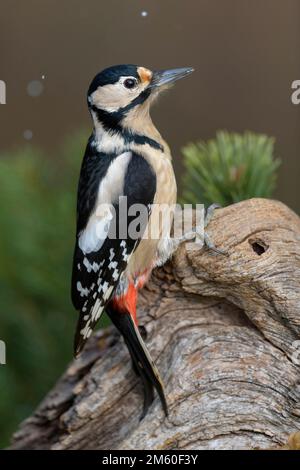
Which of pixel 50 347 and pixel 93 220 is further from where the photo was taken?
pixel 50 347

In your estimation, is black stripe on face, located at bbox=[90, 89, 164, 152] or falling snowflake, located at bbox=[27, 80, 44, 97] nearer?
black stripe on face, located at bbox=[90, 89, 164, 152]

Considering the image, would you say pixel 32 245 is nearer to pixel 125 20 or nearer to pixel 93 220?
pixel 93 220

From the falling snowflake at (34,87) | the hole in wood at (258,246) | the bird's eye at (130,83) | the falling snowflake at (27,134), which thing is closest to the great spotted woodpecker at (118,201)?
the bird's eye at (130,83)

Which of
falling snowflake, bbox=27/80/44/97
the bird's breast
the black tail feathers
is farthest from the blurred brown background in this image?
the black tail feathers

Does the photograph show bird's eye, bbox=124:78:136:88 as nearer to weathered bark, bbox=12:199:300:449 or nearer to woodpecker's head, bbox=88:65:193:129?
woodpecker's head, bbox=88:65:193:129

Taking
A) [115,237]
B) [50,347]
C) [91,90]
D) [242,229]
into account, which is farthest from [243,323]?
[91,90]

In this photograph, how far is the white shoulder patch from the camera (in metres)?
1.72

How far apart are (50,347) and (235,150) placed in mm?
598

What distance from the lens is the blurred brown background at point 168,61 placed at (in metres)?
2.21

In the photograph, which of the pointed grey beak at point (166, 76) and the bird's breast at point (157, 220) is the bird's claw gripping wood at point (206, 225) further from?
the pointed grey beak at point (166, 76)

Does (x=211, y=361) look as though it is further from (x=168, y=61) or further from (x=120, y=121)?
(x=168, y=61)

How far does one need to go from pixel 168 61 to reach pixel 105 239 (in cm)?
78
